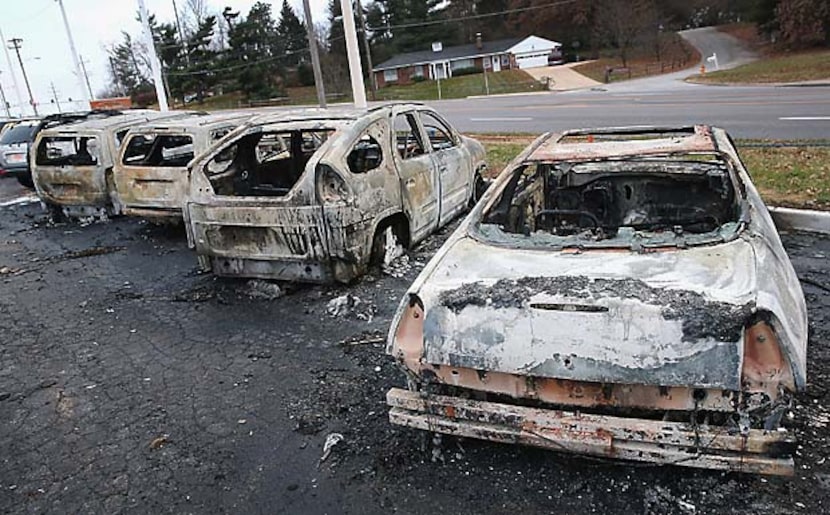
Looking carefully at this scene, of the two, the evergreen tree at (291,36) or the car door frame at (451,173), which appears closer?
the car door frame at (451,173)

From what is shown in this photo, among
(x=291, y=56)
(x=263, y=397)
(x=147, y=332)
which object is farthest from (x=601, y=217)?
(x=291, y=56)

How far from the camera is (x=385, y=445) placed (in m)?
3.44

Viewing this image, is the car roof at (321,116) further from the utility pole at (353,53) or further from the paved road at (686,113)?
the paved road at (686,113)

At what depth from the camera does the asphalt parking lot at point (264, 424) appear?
2.96 m

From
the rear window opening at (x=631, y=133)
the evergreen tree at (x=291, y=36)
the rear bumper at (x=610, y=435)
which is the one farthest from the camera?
the evergreen tree at (x=291, y=36)

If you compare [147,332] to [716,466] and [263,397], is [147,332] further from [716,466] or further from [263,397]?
[716,466]

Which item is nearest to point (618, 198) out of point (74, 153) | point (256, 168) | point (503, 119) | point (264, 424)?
point (264, 424)

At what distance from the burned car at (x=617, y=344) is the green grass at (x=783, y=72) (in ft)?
91.5

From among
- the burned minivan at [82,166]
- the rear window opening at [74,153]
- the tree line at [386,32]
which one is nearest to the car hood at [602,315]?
the burned minivan at [82,166]

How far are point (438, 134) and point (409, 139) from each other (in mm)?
823

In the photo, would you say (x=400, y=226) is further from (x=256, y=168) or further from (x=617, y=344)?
(x=617, y=344)

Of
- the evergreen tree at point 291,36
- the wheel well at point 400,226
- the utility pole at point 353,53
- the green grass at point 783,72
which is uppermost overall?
the evergreen tree at point 291,36

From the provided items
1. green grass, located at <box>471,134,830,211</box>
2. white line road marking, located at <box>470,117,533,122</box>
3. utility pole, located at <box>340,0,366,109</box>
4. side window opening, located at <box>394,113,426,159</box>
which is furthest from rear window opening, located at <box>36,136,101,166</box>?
white line road marking, located at <box>470,117,533,122</box>

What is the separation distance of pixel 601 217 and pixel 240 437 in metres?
2.91
